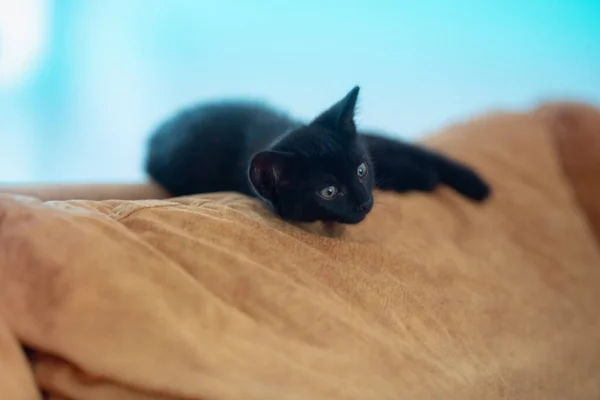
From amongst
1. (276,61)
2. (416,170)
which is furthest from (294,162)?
(276,61)

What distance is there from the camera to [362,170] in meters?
1.05

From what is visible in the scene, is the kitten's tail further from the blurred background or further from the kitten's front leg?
the blurred background

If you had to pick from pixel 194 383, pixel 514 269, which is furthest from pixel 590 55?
pixel 194 383

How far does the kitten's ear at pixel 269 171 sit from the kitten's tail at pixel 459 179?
0.51m

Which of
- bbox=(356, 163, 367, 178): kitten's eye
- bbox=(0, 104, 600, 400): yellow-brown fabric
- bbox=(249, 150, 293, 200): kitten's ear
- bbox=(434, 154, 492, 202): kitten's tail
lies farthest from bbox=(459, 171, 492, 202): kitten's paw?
bbox=(249, 150, 293, 200): kitten's ear

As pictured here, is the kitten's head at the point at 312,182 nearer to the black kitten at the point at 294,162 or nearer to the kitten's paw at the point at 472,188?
the black kitten at the point at 294,162

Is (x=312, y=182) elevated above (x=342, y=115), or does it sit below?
below

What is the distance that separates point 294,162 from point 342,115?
13 cm

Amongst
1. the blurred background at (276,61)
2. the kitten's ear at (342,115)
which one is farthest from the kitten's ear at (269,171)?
the blurred background at (276,61)

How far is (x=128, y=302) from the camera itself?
2.23 feet

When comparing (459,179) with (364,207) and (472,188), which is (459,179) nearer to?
(472,188)

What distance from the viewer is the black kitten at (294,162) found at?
0.99 m

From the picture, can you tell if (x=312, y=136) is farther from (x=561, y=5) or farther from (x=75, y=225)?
(x=561, y=5)

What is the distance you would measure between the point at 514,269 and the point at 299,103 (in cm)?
104
